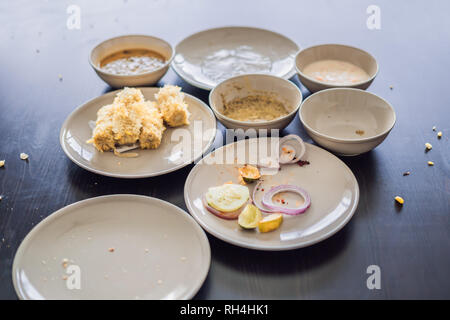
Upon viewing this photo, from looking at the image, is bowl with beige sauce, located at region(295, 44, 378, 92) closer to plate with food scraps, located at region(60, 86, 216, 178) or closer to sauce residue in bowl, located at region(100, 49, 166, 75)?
plate with food scraps, located at region(60, 86, 216, 178)

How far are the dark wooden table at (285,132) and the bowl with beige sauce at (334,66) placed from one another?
11cm

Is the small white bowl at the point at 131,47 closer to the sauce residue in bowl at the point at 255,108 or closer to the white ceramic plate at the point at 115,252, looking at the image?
the sauce residue in bowl at the point at 255,108

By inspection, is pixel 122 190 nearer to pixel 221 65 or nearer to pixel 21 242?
pixel 21 242

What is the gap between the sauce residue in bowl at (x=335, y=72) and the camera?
6.72 ft

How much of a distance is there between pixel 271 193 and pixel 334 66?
Result: 916mm

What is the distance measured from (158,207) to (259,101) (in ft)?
2.54

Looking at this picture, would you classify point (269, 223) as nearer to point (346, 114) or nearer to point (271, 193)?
point (271, 193)

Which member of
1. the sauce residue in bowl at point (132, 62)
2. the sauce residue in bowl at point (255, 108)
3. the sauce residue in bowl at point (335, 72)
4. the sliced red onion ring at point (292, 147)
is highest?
the sauce residue in bowl at point (132, 62)

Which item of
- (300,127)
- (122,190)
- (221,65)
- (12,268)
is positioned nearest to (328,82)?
(300,127)

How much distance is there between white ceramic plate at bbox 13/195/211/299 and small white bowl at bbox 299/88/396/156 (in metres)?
0.70

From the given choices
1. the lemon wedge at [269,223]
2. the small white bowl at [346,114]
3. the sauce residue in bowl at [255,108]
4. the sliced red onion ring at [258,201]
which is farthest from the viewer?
the sauce residue in bowl at [255,108]

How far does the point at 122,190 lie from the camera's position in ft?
5.38

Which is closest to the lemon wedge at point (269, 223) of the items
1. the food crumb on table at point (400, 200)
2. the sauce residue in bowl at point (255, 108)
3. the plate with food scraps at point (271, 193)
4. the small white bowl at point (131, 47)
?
the plate with food scraps at point (271, 193)

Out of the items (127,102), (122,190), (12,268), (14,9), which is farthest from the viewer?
(14,9)
